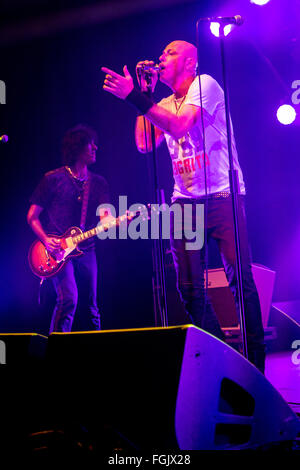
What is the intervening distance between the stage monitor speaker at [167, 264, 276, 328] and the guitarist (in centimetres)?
74

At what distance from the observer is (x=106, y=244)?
490cm

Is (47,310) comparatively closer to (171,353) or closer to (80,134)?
(80,134)

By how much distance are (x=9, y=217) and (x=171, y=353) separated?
423 centimetres

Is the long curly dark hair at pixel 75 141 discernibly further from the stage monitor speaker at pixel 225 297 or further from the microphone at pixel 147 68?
the microphone at pixel 147 68

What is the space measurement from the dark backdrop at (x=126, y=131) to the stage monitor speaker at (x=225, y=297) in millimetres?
635

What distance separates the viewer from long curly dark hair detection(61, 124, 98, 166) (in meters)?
4.69

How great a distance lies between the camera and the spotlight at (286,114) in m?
4.17

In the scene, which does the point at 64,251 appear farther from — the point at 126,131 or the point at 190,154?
the point at 190,154

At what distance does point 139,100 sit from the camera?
7.55ft

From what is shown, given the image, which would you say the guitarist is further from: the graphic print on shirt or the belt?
the belt

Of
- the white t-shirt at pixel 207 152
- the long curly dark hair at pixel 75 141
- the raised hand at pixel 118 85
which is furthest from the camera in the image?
the long curly dark hair at pixel 75 141

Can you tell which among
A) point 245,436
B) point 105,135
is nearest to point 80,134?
point 105,135

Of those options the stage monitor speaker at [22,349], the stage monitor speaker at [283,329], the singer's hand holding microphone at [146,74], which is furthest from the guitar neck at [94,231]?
the stage monitor speaker at [22,349]

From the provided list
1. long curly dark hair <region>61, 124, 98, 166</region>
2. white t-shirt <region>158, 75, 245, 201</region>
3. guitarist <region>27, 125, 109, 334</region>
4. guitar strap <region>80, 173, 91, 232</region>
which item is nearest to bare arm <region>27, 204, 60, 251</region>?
guitarist <region>27, 125, 109, 334</region>
